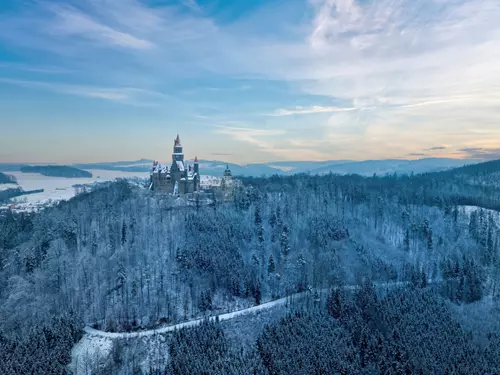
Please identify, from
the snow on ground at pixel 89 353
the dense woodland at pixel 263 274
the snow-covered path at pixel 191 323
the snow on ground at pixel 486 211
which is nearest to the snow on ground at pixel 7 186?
the dense woodland at pixel 263 274

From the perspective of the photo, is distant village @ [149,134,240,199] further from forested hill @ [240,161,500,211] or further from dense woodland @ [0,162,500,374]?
forested hill @ [240,161,500,211]

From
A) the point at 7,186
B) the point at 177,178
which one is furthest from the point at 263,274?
the point at 7,186

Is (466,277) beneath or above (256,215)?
beneath

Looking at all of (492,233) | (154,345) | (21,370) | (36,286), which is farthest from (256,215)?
(492,233)

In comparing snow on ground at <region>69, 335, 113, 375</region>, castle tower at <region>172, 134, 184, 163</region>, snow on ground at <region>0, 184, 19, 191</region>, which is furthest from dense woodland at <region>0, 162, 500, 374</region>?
snow on ground at <region>0, 184, 19, 191</region>

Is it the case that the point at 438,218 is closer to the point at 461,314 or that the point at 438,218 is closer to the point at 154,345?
the point at 461,314

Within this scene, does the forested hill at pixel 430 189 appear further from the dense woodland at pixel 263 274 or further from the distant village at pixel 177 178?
the distant village at pixel 177 178
